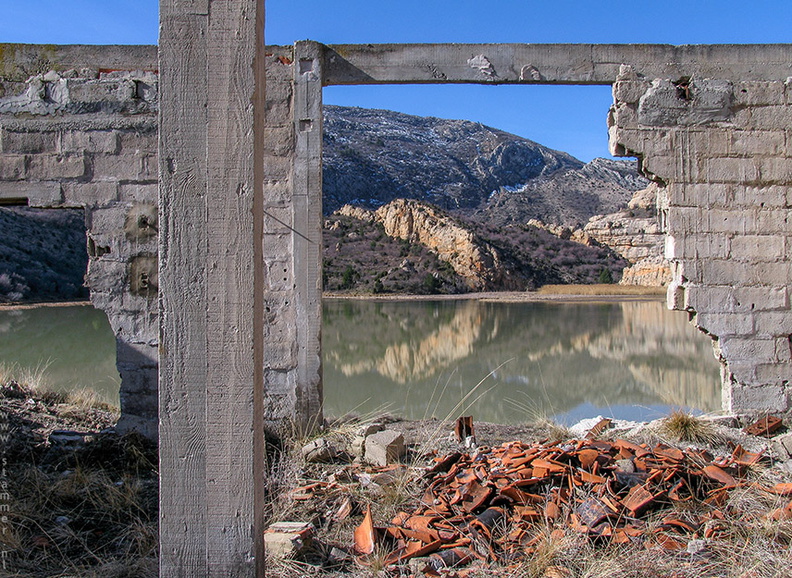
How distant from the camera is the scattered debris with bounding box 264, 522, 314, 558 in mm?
3419

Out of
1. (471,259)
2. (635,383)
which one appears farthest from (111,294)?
(471,259)

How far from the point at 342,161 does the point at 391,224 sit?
18410 mm

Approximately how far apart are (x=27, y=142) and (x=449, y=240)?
2950cm

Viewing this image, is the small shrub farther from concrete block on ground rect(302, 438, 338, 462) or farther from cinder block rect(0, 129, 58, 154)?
cinder block rect(0, 129, 58, 154)

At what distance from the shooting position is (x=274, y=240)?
5898 millimetres

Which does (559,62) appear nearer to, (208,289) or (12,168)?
(208,289)

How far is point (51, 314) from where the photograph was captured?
20.1 meters

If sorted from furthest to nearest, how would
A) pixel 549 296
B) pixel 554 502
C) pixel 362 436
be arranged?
1. pixel 549 296
2. pixel 362 436
3. pixel 554 502

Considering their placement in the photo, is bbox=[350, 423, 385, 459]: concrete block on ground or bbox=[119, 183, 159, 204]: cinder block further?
bbox=[119, 183, 159, 204]: cinder block

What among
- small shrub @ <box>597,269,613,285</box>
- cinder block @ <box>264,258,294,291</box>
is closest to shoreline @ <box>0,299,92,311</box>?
cinder block @ <box>264,258,294,291</box>

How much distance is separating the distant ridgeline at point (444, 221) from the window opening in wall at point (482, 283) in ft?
0.48

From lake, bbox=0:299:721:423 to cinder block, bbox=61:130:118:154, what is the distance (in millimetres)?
3758

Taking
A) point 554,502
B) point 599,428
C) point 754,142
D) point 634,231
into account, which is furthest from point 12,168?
point 634,231

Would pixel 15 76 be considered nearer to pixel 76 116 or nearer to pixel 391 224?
pixel 76 116
